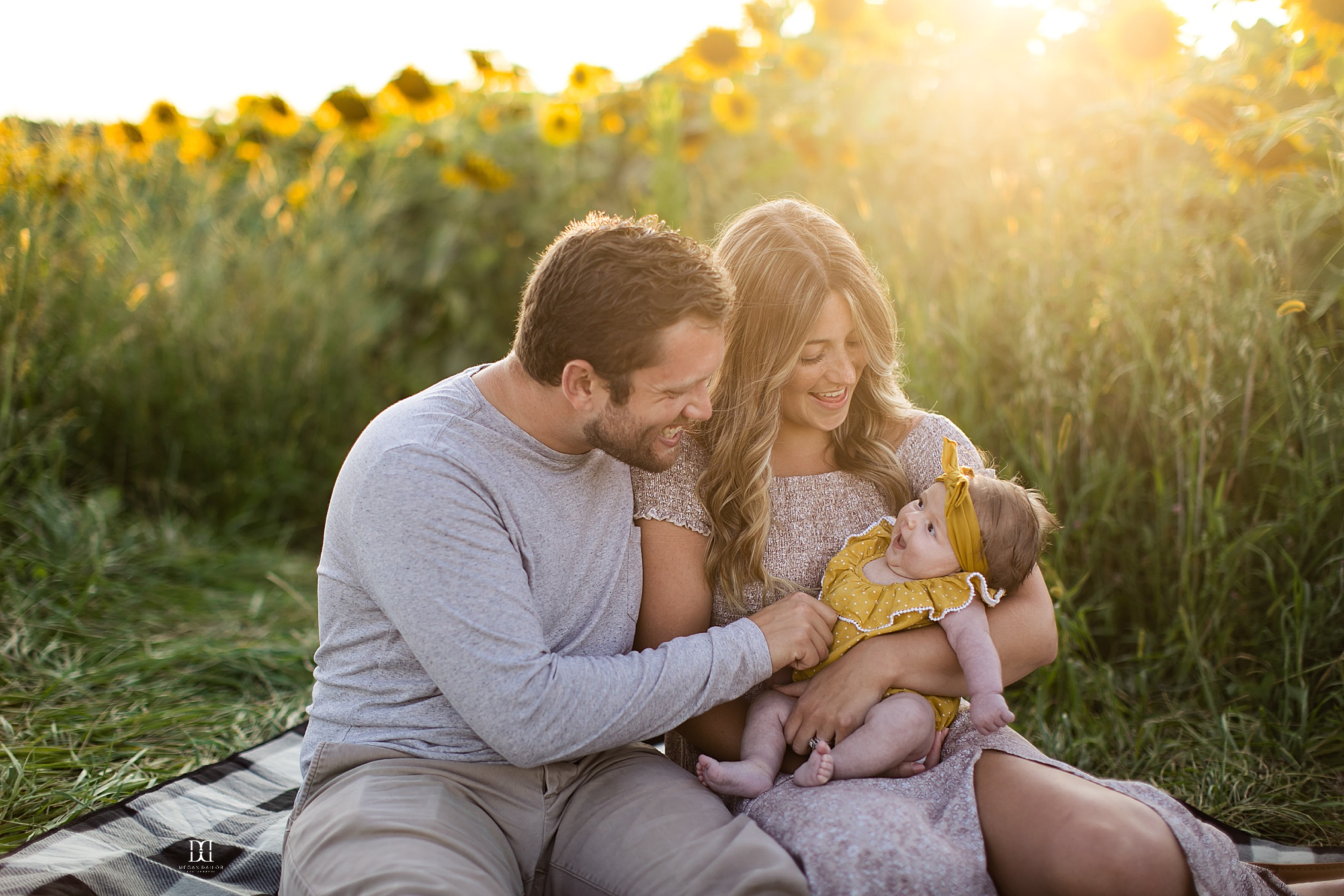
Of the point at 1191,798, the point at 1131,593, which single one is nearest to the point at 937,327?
the point at 1131,593

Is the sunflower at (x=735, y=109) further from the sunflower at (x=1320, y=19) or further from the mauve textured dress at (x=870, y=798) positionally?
the mauve textured dress at (x=870, y=798)

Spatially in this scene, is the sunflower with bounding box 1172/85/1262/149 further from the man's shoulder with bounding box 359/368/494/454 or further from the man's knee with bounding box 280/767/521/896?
the man's knee with bounding box 280/767/521/896

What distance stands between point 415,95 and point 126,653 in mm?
3567

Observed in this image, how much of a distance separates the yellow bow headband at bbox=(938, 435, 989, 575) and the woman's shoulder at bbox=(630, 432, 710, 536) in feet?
1.74

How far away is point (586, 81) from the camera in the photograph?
5.90m

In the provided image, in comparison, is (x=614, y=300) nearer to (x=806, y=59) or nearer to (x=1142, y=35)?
(x=1142, y=35)

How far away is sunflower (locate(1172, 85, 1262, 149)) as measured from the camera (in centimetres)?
314

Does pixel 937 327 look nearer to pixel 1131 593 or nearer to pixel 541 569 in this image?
pixel 1131 593

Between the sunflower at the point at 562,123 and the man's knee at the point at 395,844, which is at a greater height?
the sunflower at the point at 562,123

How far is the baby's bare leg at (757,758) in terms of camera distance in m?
1.99

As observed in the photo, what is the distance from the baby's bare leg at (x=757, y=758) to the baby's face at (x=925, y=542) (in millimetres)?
380

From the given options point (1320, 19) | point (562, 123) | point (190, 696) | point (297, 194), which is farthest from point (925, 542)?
point (297, 194)

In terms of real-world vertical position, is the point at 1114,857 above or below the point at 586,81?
below

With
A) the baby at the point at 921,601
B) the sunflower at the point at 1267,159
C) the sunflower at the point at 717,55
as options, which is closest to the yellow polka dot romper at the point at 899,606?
the baby at the point at 921,601
